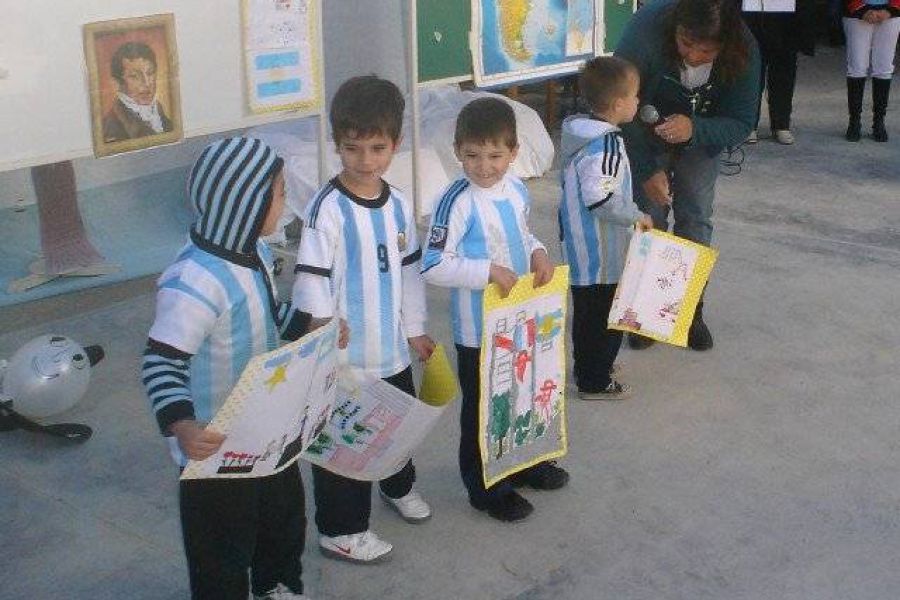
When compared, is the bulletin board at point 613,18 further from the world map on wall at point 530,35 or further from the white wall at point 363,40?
the white wall at point 363,40

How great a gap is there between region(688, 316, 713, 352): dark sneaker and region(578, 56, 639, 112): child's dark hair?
1.37m

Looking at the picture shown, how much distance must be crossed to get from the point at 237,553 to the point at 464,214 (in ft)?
3.89

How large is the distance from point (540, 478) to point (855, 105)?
6165 millimetres

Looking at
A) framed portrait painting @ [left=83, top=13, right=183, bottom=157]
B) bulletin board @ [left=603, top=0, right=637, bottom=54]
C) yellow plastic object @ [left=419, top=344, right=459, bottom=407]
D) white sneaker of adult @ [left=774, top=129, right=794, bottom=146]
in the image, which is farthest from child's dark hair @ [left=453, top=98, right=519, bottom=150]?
white sneaker of adult @ [left=774, top=129, right=794, bottom=146]

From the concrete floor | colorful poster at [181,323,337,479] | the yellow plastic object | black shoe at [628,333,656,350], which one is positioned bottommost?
the concrete floor

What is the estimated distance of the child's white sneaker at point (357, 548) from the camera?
3.76 metres

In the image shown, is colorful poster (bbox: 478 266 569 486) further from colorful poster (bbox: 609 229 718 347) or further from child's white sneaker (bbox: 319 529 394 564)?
colorful poster (bbox: 609 229 718 347)

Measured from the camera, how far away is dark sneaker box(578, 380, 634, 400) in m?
4.96

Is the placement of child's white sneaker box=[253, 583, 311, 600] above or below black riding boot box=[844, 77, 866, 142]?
below

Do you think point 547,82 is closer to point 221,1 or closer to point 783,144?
point 783,144

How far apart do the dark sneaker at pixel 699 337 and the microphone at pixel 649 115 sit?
0.89m

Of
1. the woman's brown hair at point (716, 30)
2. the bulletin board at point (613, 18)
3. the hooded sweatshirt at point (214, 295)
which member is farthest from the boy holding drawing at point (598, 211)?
the bulletin board at point (613, 18)

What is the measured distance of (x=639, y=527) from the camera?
158 inches

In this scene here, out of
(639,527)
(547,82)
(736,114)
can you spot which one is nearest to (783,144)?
(547,82)
